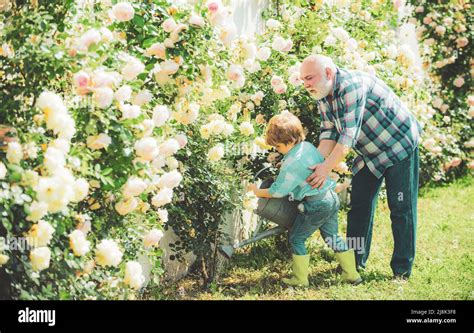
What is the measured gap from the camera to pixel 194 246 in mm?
4039

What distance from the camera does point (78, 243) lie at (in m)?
2.78

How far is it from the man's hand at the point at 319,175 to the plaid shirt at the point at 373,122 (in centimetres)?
20

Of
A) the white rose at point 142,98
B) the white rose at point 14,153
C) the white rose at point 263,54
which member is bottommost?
the white rose at point 14,153

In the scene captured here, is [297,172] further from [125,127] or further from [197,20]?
[125,127]

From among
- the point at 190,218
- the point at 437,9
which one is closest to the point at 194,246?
the point at 190,218

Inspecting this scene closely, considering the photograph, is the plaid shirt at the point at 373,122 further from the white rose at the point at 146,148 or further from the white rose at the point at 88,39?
the white rose at the point at 88,39

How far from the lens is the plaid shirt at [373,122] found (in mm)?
3877

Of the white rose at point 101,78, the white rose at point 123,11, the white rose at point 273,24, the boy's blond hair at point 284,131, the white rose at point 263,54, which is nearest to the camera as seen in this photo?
the white rose at point 101,78

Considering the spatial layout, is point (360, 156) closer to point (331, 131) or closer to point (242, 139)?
point (331, 131)

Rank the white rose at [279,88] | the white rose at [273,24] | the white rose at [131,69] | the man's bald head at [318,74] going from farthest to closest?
the white rose at [273,24] → the white rose at [279,88] → the man's bald head at [318,74] → the white rose at [131,69]

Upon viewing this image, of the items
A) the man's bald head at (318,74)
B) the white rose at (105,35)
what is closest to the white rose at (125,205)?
the white rose at (105,35)

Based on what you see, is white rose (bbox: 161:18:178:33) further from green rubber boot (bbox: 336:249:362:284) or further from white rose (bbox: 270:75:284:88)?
green rubber boot (bbox: 336:249:362:284)

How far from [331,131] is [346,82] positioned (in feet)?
1.26

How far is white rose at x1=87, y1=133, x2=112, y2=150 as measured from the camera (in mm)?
2859
